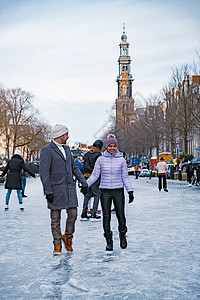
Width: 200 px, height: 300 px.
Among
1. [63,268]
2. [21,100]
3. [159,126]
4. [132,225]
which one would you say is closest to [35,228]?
[132,225]

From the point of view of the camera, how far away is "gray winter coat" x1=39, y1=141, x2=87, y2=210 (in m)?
6.62

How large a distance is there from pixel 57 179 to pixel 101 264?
4.20ft

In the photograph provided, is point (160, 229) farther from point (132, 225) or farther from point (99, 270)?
point (99, 270)

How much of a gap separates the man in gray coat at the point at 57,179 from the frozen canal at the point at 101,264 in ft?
1.59

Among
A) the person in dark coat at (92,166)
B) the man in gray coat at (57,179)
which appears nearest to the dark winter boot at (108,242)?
the man in gray coat at (57,179)

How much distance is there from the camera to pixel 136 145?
70938 mm

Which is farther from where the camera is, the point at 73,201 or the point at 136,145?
the point at 136,145

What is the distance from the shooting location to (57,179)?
264 inches

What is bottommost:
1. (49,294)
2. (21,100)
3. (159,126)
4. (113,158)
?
(49,294)

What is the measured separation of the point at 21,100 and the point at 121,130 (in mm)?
17541

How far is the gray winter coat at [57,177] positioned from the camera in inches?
261

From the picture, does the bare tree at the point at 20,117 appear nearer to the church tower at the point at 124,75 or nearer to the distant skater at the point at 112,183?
the distant skater at the point at 112,183

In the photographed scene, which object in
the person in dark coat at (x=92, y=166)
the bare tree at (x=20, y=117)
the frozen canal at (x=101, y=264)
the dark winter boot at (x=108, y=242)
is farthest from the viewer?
the bare tree at (x=20, y=117)

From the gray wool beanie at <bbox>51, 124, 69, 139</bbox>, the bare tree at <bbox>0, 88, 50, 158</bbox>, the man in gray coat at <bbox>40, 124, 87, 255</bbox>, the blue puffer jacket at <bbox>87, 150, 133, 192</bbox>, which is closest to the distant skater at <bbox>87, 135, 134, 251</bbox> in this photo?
the blue puffer jacket at <bbox>87, 150, 133, 192</bbox>
